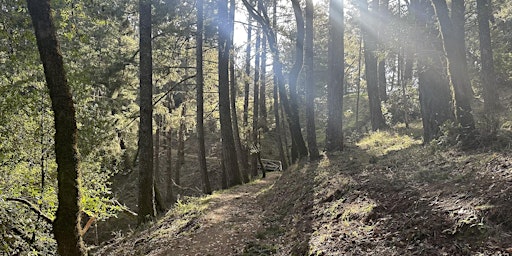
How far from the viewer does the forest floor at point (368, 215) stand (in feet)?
13.3

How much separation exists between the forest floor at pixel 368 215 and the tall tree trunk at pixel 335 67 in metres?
2.64

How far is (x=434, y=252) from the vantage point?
12.6 feet

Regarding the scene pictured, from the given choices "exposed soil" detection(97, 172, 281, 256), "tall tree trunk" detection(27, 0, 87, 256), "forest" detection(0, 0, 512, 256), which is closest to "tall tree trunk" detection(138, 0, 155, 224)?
"forest" detection(0, 0, 512, 256)

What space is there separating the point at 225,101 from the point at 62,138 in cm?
1002

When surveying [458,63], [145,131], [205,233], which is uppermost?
[458,63]

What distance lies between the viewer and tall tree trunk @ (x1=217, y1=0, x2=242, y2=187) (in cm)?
1499

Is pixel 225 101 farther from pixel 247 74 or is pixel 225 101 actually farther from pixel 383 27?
pixel 383 27

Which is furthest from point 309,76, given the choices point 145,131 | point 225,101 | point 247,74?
point 247,74

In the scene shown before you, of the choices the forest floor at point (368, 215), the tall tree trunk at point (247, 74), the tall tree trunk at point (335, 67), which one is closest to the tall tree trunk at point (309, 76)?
the tall tree trunk at point (335, 67)

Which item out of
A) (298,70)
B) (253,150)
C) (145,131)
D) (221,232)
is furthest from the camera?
(253,150)

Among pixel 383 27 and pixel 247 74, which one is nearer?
pixel 383 27

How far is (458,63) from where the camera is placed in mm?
8016

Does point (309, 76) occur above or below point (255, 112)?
above

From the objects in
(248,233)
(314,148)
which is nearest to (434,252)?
(248,233)
